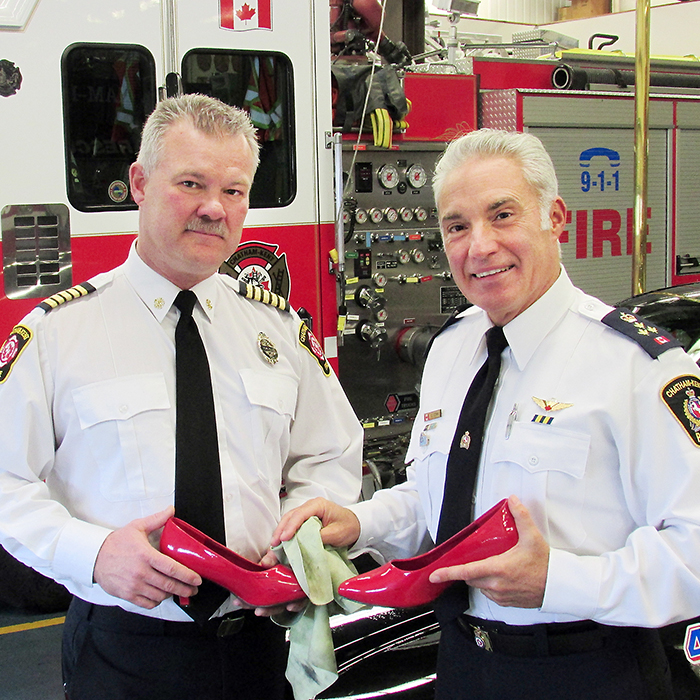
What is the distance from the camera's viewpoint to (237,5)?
12.7 ft

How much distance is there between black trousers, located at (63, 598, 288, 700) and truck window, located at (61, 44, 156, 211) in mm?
2172

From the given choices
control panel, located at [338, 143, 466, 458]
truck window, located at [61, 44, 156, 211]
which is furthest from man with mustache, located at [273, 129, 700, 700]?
control panel, located at [338, 143, 466, 458]

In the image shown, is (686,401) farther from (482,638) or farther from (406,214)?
(406,214)

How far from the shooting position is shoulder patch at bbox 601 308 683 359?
1572 mm

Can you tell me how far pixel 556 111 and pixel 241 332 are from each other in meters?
4.22

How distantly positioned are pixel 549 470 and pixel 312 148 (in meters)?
2.84

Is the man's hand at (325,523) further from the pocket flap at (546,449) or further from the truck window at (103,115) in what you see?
the truck window at (103,115)

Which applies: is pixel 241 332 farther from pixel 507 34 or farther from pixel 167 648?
pixel 507 34

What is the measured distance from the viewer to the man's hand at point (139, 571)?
162cm

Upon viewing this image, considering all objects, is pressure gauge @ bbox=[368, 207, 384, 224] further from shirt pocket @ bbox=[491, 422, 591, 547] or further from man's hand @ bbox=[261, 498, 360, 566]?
shirt pocket @ bbox=[491, 422, 591, 547]

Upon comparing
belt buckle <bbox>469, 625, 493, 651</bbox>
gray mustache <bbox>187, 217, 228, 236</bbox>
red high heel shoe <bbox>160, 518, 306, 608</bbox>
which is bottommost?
belt buckle <bbox>469, 625, 493, 651</bbox>

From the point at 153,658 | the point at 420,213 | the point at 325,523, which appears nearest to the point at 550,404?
the point at 325,523

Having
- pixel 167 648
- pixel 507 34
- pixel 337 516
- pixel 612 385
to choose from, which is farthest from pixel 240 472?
pixel 507 34

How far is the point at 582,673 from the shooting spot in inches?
61.7
